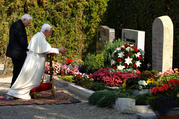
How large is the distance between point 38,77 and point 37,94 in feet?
2.13

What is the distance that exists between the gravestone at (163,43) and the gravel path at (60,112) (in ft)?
10.4

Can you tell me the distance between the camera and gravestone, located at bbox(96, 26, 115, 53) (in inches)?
516

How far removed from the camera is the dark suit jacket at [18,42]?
29.9 feet

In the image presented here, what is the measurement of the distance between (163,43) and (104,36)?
142 inches

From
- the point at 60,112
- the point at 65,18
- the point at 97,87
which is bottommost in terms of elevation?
the point at 60,112

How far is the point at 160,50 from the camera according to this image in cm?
1044

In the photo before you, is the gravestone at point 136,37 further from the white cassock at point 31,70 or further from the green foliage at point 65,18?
the white cassock at point 31,70

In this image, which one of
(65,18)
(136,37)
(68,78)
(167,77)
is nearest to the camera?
(167,77)

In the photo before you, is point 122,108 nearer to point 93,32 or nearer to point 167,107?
point 167,107

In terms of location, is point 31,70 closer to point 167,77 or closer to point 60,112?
point 60,112

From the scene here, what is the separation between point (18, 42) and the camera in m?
9.20

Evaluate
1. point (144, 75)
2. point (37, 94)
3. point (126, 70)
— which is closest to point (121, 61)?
point (126, 70)

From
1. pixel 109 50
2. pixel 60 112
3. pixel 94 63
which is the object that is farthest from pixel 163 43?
pixel 60 112

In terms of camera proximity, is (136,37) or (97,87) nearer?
(97,87)
